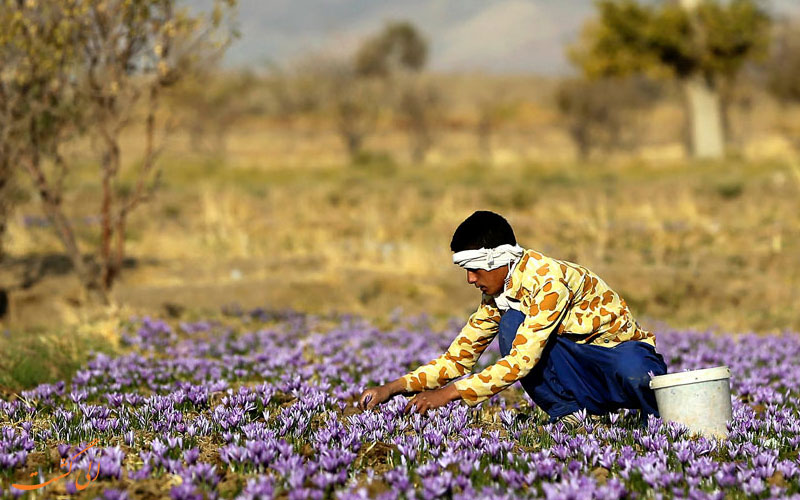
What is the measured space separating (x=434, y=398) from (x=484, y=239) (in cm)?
93

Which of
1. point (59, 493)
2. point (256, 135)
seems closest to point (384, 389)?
point (59, 493)

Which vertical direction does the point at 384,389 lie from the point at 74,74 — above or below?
below

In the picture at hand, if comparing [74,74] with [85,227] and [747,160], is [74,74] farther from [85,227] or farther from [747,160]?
[747,160]

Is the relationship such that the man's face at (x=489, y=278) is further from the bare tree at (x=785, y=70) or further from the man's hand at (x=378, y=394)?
the bare tree at (x=785, y=70)

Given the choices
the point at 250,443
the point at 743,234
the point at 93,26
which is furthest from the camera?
the point at 743,234

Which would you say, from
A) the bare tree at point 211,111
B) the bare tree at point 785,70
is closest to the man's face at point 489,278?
the bare tree at point 785,70

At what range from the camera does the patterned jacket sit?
5.21m

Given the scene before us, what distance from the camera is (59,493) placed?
13.9 ft

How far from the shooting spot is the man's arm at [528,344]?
5.19 meters

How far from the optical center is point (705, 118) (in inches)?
1216

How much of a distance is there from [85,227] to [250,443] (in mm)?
15117

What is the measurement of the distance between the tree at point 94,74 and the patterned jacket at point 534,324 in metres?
Result: 6.33

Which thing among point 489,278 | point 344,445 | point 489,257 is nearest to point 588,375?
point 489,278

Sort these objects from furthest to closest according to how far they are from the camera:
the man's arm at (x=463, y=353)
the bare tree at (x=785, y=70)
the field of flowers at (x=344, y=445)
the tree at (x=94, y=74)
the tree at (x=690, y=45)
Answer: the bare tree at (x=785, y=70) → the tree at (x=690, y=45) → the tree at (x=94, y=74) → the man's arm at (x=463, y=353) → the field of flowers at (x=344, y=445)
